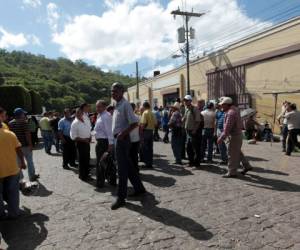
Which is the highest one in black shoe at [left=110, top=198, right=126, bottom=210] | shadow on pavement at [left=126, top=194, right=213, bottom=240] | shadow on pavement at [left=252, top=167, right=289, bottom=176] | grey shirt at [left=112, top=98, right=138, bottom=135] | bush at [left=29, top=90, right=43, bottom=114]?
bush at [left=29, top=90, right=43, bottom=114]

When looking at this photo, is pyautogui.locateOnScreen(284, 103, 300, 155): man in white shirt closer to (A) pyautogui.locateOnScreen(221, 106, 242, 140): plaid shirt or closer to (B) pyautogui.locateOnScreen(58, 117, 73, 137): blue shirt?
(A) pyautogui.locateOnScreen(221, 106, 242, 140): plaid shirt

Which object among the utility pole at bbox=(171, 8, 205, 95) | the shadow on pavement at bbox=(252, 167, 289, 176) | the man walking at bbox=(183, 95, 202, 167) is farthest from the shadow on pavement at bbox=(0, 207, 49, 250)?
the utility pole at bbox=(171, 8, 205, 95)

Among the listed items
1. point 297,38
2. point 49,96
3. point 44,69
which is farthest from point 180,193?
point 44,69

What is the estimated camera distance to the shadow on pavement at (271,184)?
7.08 m

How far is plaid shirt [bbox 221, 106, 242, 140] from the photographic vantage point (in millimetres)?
7969

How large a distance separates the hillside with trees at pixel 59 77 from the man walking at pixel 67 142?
68.4 meters

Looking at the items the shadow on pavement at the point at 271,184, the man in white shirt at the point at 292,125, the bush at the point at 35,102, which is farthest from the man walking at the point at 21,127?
the bush at the point at 35,102

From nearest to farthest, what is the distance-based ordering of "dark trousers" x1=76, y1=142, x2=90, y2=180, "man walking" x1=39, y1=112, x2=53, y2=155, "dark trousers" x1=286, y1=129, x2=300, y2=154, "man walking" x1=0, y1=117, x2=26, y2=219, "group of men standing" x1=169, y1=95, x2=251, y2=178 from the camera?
"man walking" x1=0, y1=117, x2=26, y2=219, "group of men standing" x1=169, y1=95, x2=251, y2=178, "dark trousers" x1=76, y1=142, x2=90, y2=180, "dark trousers" x1=286, y1=129, x2=300, y2=154, "man walking" x1=39, y1=112, x2=53, y2=155

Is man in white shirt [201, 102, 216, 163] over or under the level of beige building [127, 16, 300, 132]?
under

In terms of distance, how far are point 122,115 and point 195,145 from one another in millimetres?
3834

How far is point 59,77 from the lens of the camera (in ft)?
382

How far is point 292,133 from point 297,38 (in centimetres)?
739

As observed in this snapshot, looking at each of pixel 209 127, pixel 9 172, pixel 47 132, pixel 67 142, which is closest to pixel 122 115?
pixel 9 172

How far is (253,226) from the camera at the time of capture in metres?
5.05
